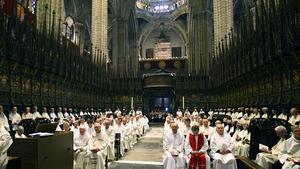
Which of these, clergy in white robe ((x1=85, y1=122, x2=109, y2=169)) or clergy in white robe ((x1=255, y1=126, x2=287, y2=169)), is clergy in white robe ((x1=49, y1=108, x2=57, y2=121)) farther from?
clergy in white robe ((x1=255, y1=126, x2=287, y2=169))

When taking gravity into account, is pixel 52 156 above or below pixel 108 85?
below

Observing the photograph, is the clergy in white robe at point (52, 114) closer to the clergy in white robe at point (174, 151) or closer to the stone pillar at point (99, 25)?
the clergy in white robe at point (174, 151)

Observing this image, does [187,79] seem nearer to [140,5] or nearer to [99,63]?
[99,63]

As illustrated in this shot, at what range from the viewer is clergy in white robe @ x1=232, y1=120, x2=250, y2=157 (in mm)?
7589

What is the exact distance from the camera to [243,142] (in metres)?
7.57

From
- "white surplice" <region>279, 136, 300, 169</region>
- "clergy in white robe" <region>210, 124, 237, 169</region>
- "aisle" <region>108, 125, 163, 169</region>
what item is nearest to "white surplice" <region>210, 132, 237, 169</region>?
"clergy in white robe" <region>210, 124, 237, 169</region>

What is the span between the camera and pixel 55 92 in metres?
15.0

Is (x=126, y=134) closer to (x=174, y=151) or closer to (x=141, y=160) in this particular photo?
(x=141, y=160)

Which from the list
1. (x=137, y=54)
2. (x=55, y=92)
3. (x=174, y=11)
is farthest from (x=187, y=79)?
(x=174, y=11)

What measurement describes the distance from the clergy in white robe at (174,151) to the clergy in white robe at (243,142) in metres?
2.01

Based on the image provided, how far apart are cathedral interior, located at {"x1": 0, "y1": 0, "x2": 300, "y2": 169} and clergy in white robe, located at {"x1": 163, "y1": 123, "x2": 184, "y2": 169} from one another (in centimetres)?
133

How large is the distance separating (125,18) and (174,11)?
37.8 feet

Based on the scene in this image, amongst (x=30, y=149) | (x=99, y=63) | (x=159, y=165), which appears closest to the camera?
(x=30, y=149)

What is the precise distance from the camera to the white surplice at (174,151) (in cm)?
626
